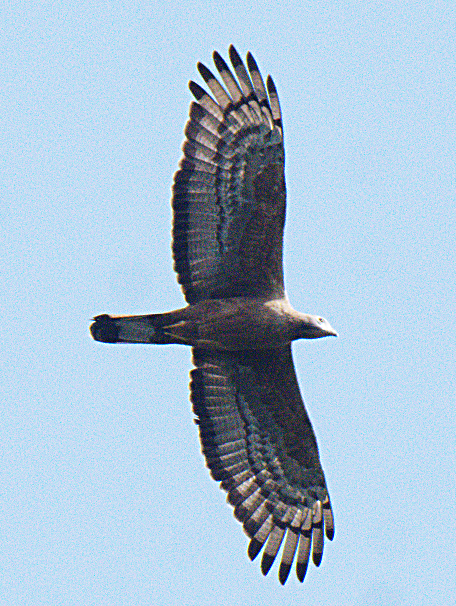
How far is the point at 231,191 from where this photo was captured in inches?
550

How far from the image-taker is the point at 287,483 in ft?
49.5

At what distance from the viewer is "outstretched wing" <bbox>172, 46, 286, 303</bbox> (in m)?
13.8

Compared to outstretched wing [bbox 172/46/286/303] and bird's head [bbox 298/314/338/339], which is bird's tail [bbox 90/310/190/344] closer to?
outstretched wing [bbox 172/46/286/303]

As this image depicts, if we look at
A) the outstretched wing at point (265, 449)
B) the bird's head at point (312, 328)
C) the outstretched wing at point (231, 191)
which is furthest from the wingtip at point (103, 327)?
the bird's head at point (312, 328)

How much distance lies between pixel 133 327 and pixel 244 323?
1.27 m

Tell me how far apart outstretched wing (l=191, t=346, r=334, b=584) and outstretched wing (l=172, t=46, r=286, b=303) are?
1.00m

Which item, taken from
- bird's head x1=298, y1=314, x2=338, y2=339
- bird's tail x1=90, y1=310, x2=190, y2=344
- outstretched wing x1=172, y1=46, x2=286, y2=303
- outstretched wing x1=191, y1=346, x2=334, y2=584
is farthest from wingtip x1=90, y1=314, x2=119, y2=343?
bird's head x1=298, y1=314, x2=338, y2=339

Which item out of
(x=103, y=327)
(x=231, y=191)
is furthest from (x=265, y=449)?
(x=231, y=191)

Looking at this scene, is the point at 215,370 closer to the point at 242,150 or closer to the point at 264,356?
the point at 264,356

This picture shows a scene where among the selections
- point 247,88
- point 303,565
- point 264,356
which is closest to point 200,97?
point 247,88

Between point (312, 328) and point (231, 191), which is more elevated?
point (231, 191)

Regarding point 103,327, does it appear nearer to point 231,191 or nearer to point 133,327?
point 133,327

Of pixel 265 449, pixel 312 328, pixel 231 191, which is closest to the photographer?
pixel 231 191

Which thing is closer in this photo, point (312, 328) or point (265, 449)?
point (312, 328)
